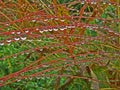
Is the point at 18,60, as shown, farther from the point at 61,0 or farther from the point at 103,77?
the point at 61,0

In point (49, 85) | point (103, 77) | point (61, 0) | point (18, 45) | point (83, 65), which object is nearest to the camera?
point (83, 65)

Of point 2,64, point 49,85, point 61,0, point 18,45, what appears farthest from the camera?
point 61,0

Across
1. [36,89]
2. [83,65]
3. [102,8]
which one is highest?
[102,8]

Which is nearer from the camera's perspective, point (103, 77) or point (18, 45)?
point (103, 77)

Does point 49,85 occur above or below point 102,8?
below

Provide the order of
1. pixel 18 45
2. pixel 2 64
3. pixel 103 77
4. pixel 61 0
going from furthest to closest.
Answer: pixel 61 0, pixel 18 45, pixel 2 64, pixel 103 77

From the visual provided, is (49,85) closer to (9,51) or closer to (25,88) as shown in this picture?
(25,88)

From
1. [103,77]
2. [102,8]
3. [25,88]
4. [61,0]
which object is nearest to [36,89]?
[25,88]

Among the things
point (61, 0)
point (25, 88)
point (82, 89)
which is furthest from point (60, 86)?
point (61, 0)

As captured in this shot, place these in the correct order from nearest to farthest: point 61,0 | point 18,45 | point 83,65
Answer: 1. point 83,65
2. point 18,45
3. point 61,0
